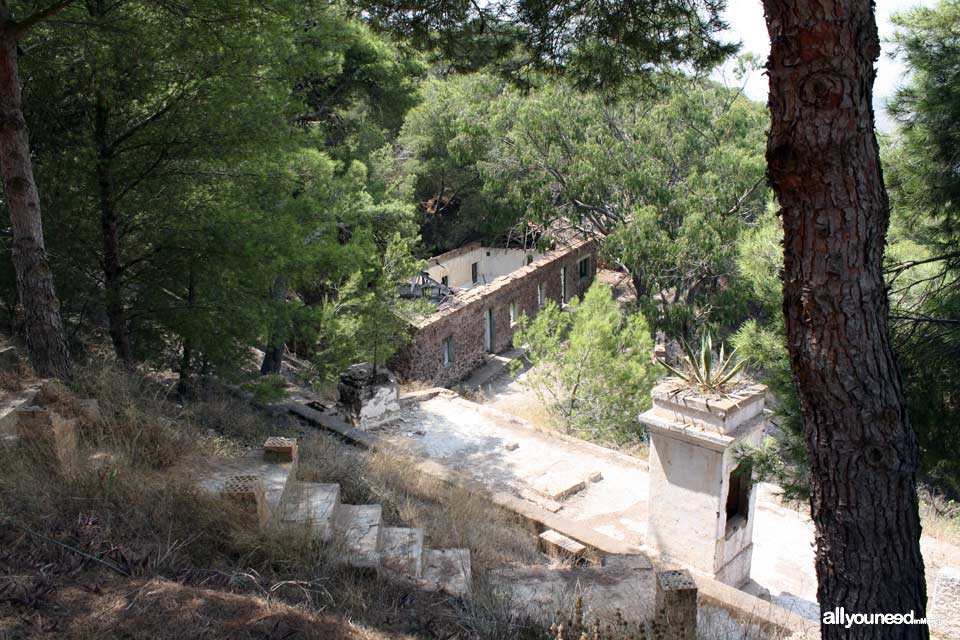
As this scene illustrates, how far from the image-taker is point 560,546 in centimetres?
696

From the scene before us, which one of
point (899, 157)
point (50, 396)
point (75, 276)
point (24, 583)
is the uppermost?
point (899, 157)

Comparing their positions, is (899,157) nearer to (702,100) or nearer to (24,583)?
(24,583)

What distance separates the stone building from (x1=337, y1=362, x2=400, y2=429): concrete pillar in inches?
161

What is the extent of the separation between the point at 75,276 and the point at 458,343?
1198 cm

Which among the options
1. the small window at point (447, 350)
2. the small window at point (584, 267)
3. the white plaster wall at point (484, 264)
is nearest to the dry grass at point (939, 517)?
the small window at point (447, 350)

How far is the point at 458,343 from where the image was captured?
19531mm

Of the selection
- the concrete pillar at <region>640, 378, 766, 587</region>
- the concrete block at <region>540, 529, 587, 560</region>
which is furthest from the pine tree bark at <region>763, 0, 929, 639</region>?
the concrete block at <region>540, 529, 587, 560</region>

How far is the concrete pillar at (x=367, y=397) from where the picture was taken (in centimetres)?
1177

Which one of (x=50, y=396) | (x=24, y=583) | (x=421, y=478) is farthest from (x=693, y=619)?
(x=50, y=396)

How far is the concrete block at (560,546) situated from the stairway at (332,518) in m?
1.62

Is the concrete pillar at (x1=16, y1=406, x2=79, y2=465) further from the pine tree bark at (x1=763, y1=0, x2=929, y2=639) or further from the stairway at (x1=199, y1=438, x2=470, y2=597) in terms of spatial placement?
the pine tree bark at (x1=763, y1=0, x2=929, y2=639)

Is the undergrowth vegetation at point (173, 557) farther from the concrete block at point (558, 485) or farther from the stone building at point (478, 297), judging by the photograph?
the stone building at point (478, 297)

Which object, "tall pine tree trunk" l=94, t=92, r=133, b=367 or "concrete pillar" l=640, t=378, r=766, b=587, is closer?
"concrete pillar" l=640, t=378, r=766, b=587

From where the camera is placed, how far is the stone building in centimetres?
1841
